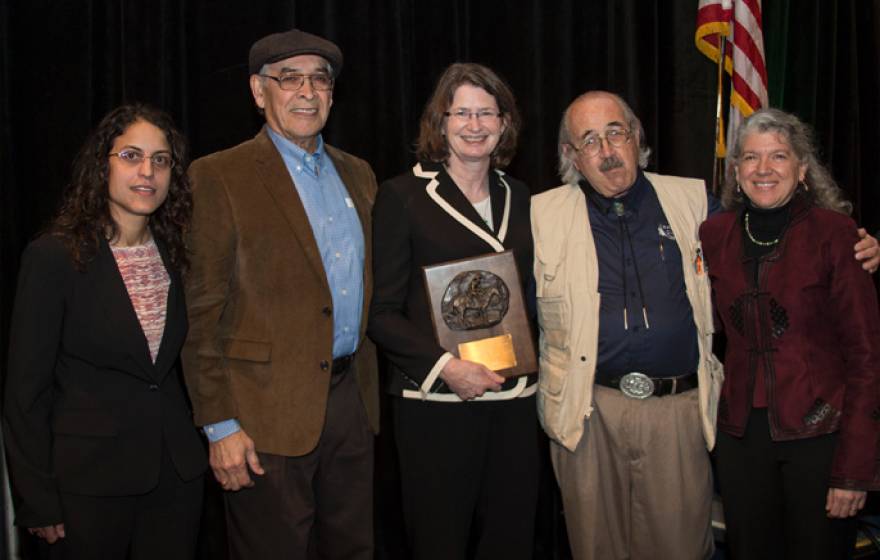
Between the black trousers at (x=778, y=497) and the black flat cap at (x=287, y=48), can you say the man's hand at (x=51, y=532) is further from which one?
the black trousers at (x=778, y=497)

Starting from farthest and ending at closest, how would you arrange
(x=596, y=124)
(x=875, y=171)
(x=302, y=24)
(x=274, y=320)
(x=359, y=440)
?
(x=875, y=171) → (x=302, y=24) → (x=596, y=124) → (x=359, y=440) → (x=274, y=320)

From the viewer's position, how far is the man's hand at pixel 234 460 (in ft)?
7.54

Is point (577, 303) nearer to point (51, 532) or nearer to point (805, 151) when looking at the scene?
point (805, 151)

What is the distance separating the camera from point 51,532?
201 centimetres

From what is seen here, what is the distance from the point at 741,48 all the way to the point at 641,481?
239 cm

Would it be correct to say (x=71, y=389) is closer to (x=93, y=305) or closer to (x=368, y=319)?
(x=93, y=305)

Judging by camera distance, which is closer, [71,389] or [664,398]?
[71,389]

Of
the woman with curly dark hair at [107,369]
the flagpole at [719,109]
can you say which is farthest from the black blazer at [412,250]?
the flagpole at [719,109]

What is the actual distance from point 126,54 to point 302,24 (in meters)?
0.77

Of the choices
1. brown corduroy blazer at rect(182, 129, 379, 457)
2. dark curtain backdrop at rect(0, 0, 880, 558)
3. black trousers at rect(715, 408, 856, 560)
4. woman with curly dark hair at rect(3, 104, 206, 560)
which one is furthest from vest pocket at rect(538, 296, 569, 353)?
dark curtain backdrop at rect(0, 0, 880, 558)

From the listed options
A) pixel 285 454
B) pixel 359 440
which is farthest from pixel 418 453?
pixel 285 454

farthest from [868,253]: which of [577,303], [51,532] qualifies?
[51,532]

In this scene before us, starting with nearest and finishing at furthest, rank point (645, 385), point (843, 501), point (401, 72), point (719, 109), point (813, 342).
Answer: point (843, 501) → point (813, 342) → point (645, 385) → point (401, 72) → point (719, 109)

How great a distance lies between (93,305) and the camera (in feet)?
6.82
